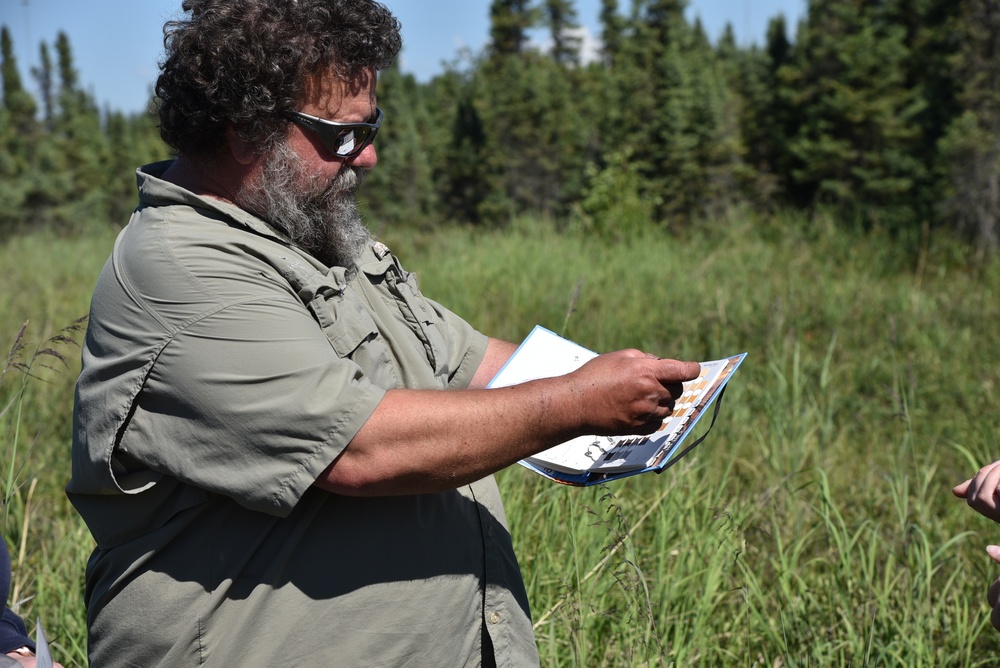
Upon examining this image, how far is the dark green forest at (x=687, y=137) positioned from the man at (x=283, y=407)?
2598 mm

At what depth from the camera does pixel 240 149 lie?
1.60 m

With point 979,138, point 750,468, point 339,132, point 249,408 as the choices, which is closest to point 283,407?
point 249,408

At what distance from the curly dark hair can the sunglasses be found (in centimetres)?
3

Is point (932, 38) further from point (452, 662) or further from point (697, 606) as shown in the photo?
point (452, 662)

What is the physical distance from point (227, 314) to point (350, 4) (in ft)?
2.13

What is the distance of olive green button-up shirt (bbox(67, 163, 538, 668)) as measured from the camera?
1352mm

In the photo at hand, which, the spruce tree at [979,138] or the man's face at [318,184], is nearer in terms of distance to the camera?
the man's face at [318,184]

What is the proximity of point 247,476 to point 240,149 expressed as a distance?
1.97 ft

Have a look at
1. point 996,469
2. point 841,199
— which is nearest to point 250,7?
point 996,469

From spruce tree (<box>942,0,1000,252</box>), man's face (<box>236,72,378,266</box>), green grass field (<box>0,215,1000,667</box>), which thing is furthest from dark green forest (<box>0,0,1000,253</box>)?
man's face (<box>236,72,378,266</box>)

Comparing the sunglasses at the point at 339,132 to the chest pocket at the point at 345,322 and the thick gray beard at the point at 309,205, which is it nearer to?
the thick gray beard at the point at 309,205

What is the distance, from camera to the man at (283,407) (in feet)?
4.45

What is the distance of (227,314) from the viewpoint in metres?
1.37

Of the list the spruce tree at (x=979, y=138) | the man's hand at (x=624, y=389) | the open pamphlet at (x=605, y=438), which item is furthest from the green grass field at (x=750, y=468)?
the spruce tree at (x=979, y=138)
